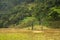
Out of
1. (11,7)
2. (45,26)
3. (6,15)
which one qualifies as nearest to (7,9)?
(11,7)

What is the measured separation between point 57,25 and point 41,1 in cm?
739

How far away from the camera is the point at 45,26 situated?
17.9 metres

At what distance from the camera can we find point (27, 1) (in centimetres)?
2789

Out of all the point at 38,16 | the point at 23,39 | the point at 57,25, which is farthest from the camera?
the point at 38,16

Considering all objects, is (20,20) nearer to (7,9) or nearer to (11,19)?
(11,19)

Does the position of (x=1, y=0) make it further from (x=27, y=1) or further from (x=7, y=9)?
(x=27, y=1)

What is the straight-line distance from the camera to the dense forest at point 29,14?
18688mm

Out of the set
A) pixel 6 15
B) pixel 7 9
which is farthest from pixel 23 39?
pixel 7 9

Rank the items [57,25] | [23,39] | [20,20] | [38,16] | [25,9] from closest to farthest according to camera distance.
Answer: [23,39], [57,25], [38,16], [20,20], [25,9]

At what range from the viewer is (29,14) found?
2344 centimetres

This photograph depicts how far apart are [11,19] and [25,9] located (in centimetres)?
282

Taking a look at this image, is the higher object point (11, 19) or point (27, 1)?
point (27, 1)

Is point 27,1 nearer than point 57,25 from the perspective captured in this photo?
No

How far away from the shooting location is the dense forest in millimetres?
18688
